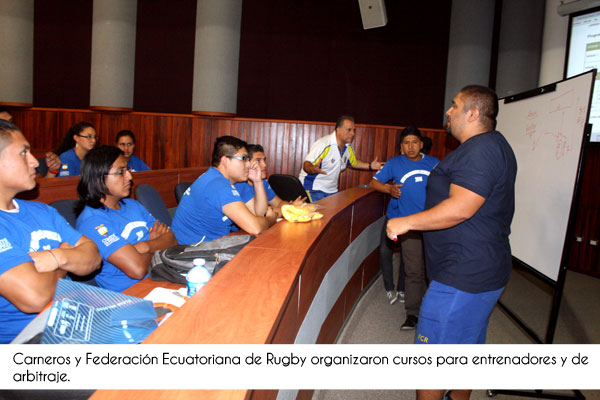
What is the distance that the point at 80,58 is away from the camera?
25.8 ft

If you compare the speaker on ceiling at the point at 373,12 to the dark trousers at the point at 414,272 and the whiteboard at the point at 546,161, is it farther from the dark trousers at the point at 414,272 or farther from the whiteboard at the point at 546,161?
the dark trousers at the point at 414,272

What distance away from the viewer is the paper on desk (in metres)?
1.62

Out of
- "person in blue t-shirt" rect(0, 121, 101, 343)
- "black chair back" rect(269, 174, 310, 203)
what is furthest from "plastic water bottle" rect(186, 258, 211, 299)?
"black chair back" rect(269, 174, 310, 203)

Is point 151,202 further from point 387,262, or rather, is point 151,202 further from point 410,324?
point 410,324

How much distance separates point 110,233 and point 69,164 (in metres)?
2.44

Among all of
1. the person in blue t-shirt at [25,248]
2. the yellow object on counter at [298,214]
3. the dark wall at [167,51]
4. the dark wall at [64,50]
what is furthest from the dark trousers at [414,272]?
the dark wall at [64,50]

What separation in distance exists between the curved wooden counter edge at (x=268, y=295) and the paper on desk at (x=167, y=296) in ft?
1.02

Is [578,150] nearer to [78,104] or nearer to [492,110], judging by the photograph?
[492,110]

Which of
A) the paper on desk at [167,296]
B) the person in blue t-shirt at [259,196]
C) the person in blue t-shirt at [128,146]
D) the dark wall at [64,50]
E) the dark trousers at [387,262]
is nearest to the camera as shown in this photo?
the paper on desk at [167,296]

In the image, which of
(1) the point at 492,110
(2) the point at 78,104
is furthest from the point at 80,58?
(1) the point at 492,110

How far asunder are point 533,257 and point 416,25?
18.5 ft

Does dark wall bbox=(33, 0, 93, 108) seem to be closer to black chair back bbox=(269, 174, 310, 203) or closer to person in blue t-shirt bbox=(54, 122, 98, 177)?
person in blue t-shirt bbox=(54, 122, 98, 177)

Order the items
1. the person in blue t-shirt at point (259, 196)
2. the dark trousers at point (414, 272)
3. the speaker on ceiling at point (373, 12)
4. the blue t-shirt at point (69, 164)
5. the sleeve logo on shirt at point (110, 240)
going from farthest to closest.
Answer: the speaker on ceiling at point (373, 12) < the blue t-shirt at point (69, 164) < the dark trousers at point (414, 272) < the person in blue t-shirt at point (259, 196) < the sleeve logo on shirt at point (110, 240)

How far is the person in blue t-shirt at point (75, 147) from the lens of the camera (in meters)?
4.05
